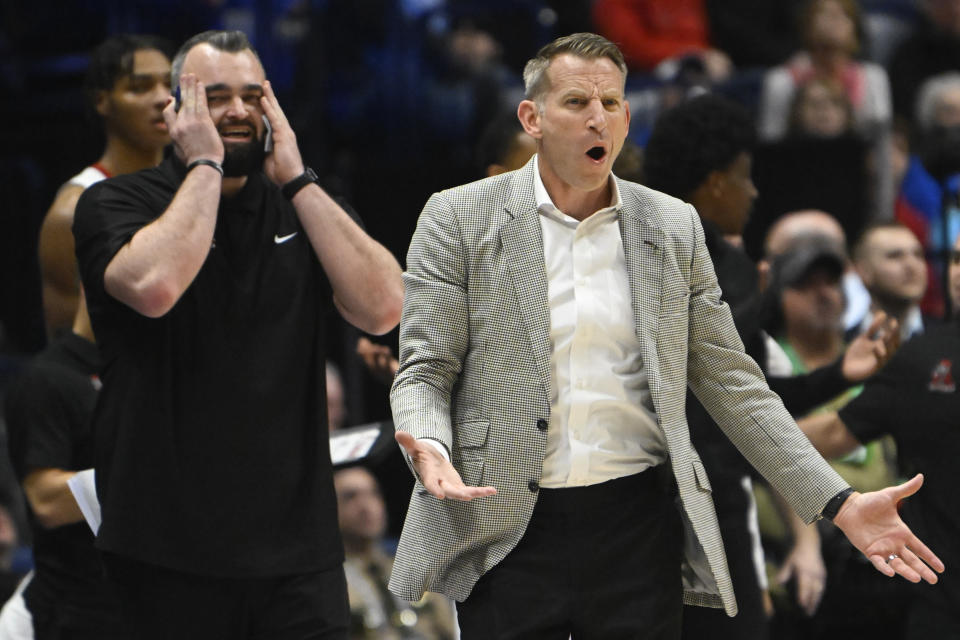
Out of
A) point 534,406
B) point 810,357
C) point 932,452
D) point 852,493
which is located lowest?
point 810,357

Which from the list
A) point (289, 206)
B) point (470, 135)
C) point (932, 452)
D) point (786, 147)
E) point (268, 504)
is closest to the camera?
point (268, 504)

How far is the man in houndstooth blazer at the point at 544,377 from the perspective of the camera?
9.73 ft

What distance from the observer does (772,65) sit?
8.88m

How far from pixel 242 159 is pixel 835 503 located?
61.0 inches

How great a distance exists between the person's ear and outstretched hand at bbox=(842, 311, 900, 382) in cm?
160

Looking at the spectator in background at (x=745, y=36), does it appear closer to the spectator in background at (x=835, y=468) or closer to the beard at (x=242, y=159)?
the spectator in background at (x=835, y=468)

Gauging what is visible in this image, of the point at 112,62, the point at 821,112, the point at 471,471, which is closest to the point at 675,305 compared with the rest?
the point at 471,471

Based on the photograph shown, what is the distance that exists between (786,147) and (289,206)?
372cm

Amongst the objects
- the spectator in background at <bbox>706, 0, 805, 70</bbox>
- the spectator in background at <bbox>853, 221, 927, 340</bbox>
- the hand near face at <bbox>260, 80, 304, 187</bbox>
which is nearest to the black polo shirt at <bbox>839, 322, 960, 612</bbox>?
the hand near face at <bbox>260, 80, 304, 187</bbox>

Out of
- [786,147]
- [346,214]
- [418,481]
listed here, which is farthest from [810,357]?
[418,481]

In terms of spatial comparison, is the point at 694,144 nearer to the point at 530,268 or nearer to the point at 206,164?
the point at 530,268

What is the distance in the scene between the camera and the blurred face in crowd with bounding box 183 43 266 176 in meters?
3.51

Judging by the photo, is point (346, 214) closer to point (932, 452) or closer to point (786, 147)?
point (932, 452)

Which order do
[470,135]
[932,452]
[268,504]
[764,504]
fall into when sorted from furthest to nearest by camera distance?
[470,135] → [764,504] → [932,452] → [268,504]
